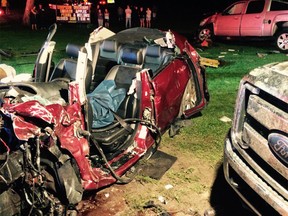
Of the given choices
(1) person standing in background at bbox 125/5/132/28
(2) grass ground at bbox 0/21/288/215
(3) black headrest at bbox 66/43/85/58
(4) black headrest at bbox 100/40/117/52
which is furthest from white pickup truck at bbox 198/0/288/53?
(3) black headrest at bbox 66/43/85/58

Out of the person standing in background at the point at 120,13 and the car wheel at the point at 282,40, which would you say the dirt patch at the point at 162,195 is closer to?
the car wheel at the point at 282,40

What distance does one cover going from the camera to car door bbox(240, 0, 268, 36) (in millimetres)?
12359

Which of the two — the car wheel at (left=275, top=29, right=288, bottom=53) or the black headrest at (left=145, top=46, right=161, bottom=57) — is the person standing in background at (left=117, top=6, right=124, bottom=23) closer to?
the car wheel at (left=275, top=29, right=288, bottom=53)

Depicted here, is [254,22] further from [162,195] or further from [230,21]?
[162,195]

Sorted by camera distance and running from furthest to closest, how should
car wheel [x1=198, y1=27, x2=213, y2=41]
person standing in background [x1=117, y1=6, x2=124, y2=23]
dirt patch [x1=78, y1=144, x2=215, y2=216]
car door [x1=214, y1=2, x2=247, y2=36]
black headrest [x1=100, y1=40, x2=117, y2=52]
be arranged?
1. person standing in background [x1=117, y1=6, x2=124, y2=23]
2. car wheel [x1=198, y1=27, x2=213, y2=41]
3. car door [x1=214, y1=2, x2=247, y2=36]
4. black headrest [x1=100, y1=40, x2=117, y2=52]
5. dirt patch [x1=78, y1=144, x2=215, y2=216]

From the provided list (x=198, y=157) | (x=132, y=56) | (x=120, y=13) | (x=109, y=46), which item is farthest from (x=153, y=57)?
(x=120, y=13)

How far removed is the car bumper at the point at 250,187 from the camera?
2.55 metres

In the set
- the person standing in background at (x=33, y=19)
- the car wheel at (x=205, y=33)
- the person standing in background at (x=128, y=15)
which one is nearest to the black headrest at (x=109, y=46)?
the car wheel at (x=205, y=33)

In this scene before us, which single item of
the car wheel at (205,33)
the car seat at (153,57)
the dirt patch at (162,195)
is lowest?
the dirt patch at (162,195)

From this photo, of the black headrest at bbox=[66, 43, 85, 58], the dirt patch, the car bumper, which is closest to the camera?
the car bumper

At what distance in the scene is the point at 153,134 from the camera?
4.53 m

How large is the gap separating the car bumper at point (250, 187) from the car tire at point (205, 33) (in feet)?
36.3

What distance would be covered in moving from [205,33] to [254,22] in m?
2.14

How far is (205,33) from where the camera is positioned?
45.7 feet
